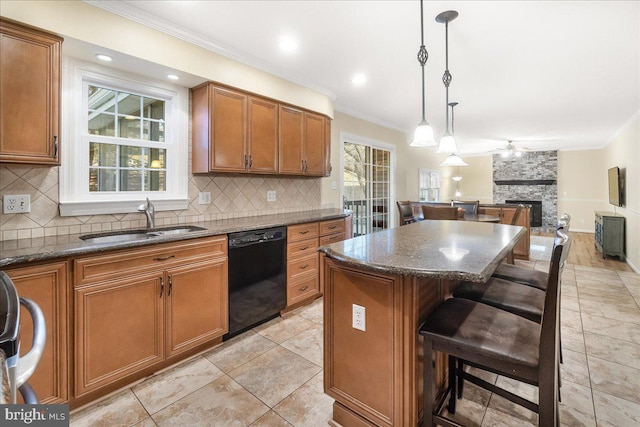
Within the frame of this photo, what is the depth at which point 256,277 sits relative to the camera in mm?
2643

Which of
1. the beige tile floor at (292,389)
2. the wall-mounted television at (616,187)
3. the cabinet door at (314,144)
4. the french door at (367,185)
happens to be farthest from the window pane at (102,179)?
the wall-mounted television at (616,187)

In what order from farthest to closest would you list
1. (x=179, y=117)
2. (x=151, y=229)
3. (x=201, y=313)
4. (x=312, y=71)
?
(x=312, y=71), (x=179, y=117), (x=151, y=229), (x=201, y=313)

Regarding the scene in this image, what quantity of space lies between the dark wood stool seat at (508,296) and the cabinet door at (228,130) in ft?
7.05

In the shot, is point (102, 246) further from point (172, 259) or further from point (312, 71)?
point (312, 71)

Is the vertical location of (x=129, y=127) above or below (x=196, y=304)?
above

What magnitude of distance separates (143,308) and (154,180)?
3.97 ft

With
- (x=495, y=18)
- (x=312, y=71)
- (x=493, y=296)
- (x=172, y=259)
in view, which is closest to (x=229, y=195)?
(x=172, y=259)

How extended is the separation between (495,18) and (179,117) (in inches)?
109

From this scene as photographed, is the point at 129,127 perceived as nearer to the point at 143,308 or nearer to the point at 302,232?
the point at 143,308

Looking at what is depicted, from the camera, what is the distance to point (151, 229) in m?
2.45

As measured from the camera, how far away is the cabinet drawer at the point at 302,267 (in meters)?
2.97

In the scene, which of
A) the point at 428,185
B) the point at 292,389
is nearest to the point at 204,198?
the point at 292,389

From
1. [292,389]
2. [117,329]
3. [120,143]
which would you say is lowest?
[292,389]

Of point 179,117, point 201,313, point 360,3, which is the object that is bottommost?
point 201,313
